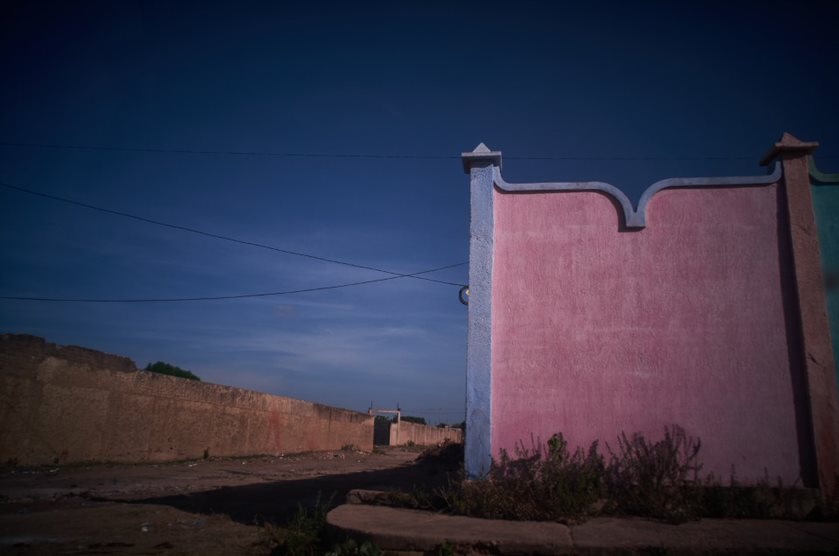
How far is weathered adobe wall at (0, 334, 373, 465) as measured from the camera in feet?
31.0

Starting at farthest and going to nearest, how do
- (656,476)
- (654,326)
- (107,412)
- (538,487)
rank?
1. (107,412)
2. (654,326)
3. (656,476)
4. (538,487)

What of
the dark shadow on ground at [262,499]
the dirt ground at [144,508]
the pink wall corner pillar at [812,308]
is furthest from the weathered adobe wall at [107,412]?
the pink wall corner pillar at [812,308]

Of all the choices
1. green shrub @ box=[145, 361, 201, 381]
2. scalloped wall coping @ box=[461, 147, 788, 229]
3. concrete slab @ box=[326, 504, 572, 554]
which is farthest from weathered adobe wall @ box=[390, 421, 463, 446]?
concrete slab @ box=[326, 504, 572, 554]

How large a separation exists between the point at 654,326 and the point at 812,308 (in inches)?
61.2

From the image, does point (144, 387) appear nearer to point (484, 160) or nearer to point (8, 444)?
point (8, 444)

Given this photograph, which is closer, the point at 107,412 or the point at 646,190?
the point at 646,190

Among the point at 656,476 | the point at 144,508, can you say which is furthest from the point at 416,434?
the point at 656,476

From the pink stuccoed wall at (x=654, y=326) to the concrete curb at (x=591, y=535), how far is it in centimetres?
91

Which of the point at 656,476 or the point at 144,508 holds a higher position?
the point at 656,476

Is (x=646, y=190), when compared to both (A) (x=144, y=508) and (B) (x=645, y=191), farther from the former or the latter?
(A) (x=144, y=508)

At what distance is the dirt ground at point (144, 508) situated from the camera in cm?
443

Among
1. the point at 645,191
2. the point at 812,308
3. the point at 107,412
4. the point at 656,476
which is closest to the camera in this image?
the point at 656,476

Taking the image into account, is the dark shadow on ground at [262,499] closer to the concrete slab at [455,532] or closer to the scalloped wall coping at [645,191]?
the concrete slab at [455,532]

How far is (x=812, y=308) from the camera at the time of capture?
519cm
